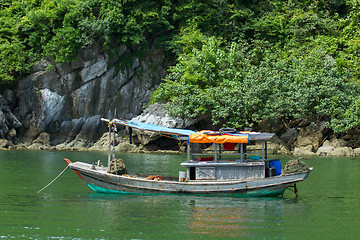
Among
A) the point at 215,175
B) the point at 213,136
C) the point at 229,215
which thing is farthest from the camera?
the point at 213,136

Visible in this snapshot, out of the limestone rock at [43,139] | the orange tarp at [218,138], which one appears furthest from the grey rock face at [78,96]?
the orange tarp at [218,138]

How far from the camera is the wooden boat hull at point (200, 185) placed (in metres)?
18.2

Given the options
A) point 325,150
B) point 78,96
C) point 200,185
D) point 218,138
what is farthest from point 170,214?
point 78,96

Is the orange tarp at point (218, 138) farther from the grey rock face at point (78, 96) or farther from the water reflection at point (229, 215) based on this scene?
the grey rock face at point (78, 96)

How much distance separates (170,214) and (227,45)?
29.1 m

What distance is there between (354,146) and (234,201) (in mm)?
22997

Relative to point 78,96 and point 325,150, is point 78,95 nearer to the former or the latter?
point 78,96

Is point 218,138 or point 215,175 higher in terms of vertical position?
point 218,138

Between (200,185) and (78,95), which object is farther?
(78,95)

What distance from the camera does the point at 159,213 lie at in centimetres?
1528

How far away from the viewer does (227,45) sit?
42.4m

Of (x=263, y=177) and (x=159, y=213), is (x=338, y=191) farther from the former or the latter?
(x=159, y=213)

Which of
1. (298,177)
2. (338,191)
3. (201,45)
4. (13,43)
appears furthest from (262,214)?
(13,43)

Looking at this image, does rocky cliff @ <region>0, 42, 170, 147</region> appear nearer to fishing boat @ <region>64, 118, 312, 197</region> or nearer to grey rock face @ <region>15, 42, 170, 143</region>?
grey rock face @ <region>15, 42, 170, 143</region>
